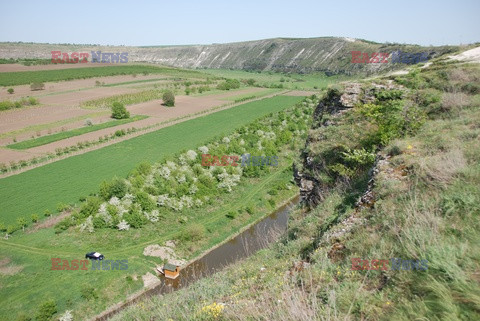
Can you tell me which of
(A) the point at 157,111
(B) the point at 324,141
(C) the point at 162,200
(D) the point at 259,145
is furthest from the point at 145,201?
(A) the point at 157,111

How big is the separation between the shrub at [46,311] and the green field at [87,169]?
12.6 meters

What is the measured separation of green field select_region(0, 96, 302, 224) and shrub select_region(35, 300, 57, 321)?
12.6m

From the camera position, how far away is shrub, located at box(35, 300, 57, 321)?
20.5 meters

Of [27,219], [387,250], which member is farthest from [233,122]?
[387,250]

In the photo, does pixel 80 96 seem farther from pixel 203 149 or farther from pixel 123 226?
pixel 123 226

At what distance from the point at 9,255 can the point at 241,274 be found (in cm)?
2508

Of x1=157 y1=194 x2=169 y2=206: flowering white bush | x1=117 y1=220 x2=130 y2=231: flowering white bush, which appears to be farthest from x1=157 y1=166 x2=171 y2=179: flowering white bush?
x1=117 y1=220 x2=130 y2=231: flowering white bush

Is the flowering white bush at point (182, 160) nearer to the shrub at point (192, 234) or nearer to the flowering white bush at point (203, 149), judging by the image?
the flowering white bush at point (203, 149)

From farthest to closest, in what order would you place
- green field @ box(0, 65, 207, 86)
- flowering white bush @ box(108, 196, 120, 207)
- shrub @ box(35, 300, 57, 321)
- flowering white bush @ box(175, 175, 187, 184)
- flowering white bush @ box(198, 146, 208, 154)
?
green field @ box(0, 65, 207, 86)
flowering white bush @ box(198, 146, 208, 154)
flowering white bush @ box(175, 175, 187, 184)
flowering white bush @ box(108, 196, 120, 207)
shrub @ box(35, 300, 57, 321)

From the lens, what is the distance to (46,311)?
818 inches

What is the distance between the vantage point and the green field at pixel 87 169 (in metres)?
32.7

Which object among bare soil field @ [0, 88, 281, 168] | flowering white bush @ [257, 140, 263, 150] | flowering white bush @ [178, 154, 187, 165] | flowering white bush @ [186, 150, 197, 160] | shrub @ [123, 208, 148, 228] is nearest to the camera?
shrub @ [123, 208, 148, 228]

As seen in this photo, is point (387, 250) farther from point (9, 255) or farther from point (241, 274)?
point (9, 255)

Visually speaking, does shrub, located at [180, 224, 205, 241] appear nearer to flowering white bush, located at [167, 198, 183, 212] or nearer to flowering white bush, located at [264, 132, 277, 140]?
flowering white bush, located at [167, 198, 183, 212]
